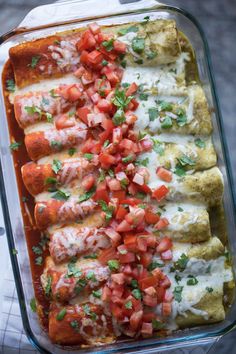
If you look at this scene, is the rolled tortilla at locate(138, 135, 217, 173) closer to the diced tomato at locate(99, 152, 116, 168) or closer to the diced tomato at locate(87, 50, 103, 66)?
the diced tomato at locate(99, 152, 116, 168)

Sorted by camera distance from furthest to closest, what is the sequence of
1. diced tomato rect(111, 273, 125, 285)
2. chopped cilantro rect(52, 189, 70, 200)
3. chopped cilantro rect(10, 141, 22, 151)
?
chopped cilantro rect(10, 141, 22, 151) → chopped cilantro rect(52, 189, 70, 200) → diced tomato rect(111, 273, 125, 285)

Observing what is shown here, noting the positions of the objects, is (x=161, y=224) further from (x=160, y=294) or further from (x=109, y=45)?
(x=109, y=45)

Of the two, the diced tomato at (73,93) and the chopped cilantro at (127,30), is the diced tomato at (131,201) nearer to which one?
the diced tomato at (73,93)

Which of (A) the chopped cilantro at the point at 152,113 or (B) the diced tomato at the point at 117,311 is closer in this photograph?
(B) the diced tomato at the point at 117,311

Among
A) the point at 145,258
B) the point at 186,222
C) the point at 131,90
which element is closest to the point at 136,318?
the point at 145,258

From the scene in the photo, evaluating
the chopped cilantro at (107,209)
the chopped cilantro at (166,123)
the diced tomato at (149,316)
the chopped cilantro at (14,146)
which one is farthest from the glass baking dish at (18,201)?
the chopped cilantro at (107,209)

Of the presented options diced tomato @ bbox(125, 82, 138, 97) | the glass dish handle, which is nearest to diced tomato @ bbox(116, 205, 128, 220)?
diced tomato @ bbox(125, 82, 138, 97)

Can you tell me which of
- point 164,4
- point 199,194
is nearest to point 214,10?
point 164,4

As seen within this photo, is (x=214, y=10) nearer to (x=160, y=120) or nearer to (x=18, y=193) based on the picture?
(x=160, y=120)
